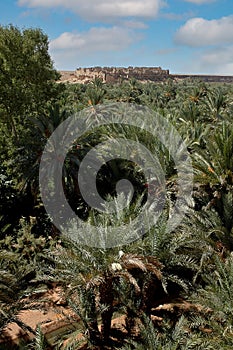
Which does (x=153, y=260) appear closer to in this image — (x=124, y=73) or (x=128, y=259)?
(x=128, y=259)

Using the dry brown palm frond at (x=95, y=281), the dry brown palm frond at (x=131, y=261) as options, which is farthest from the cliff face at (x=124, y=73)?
the dry brown palm frond at (x=95, y=281)

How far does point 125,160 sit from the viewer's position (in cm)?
1407

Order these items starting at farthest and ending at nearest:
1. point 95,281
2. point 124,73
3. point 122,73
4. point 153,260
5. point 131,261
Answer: point 124,73, point 122,73, point 153,260, point 131,261, point 95,281

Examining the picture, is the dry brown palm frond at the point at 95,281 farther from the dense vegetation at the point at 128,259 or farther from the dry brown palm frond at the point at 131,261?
the dry brown palm frond at the point at 131,261

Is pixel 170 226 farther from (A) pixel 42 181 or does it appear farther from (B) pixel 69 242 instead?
(A) pixel 42 181

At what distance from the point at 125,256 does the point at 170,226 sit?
2.29 metres

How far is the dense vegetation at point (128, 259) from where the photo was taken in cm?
834

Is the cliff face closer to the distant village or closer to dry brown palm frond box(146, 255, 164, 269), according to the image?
the distant village

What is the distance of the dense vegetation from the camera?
834cm

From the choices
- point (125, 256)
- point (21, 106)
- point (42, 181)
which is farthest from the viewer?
point (21, 106)

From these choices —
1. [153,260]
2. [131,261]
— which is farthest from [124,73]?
[131,261]

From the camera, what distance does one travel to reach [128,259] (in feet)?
27.8

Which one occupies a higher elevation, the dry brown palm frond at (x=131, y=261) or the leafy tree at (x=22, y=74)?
the leafy tree at (x=22, y=74)

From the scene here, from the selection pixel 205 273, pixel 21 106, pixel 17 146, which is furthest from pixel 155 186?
pixel 21 106
